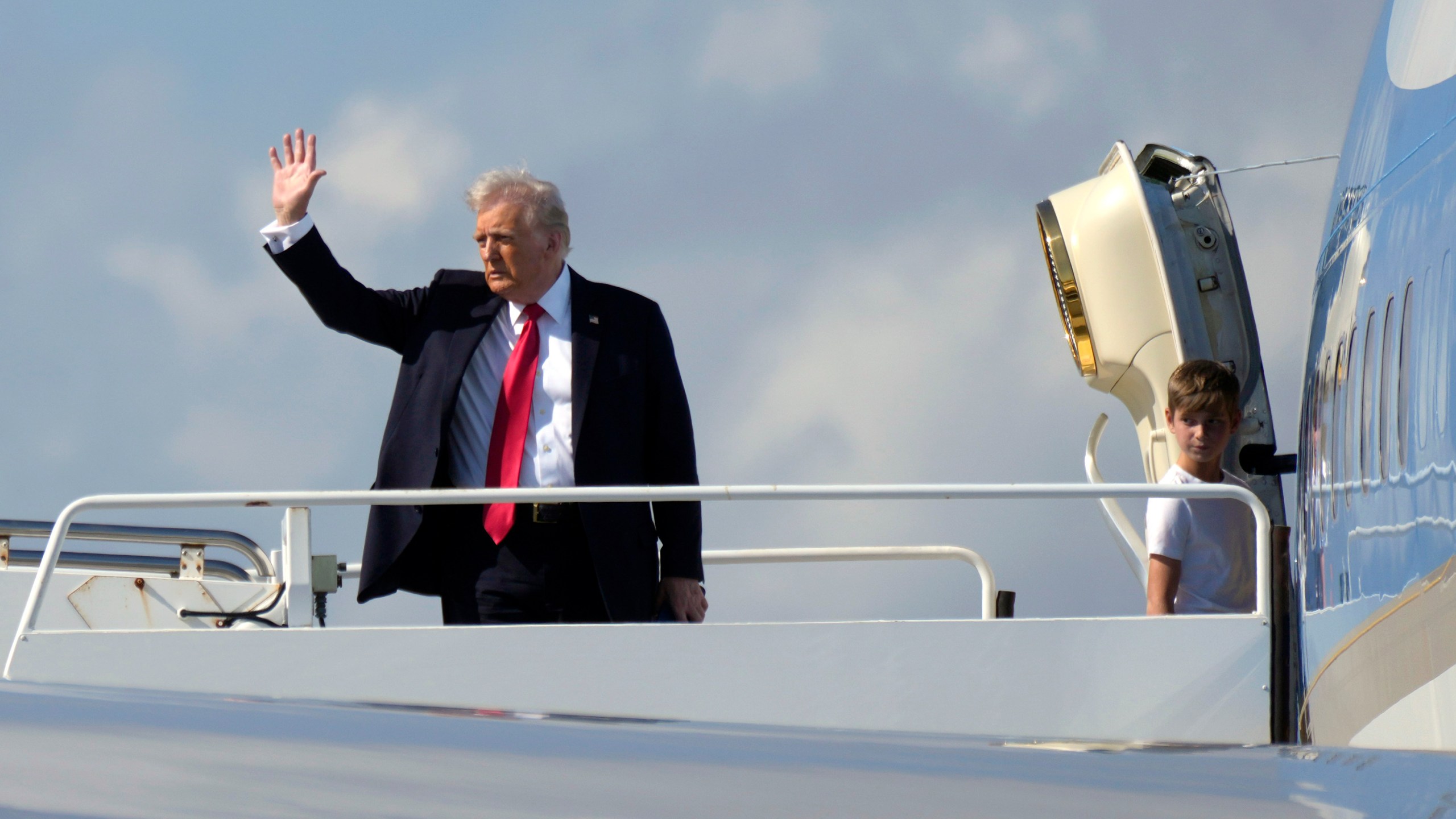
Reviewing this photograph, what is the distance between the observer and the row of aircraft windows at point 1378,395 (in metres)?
2.41

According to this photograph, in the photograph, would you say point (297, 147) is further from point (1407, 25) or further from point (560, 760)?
point (560, 760)

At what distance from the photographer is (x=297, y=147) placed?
395 cm

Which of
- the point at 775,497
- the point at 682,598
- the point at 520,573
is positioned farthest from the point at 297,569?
the point at 775,497

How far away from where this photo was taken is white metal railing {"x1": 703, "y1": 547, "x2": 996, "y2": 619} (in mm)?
5043

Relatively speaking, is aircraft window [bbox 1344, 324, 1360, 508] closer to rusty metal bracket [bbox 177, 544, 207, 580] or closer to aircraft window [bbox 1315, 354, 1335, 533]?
aircraft window [bbox 1315, 354, 1335, 533]

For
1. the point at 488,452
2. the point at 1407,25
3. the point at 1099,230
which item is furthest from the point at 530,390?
the point at 1099,230

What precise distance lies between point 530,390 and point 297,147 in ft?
3.51

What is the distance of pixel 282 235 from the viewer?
3.59 m

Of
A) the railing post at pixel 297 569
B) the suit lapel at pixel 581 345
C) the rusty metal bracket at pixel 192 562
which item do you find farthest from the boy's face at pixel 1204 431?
the rusty metal bracket at pixel 192 562

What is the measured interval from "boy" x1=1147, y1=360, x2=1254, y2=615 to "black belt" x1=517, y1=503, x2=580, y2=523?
157 centimetres

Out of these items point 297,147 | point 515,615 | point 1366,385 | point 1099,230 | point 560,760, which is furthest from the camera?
point 1099,230

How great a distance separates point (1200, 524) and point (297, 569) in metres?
2.52

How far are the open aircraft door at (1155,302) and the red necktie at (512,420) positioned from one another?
243 cm

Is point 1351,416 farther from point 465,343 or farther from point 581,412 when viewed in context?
point 465,343
